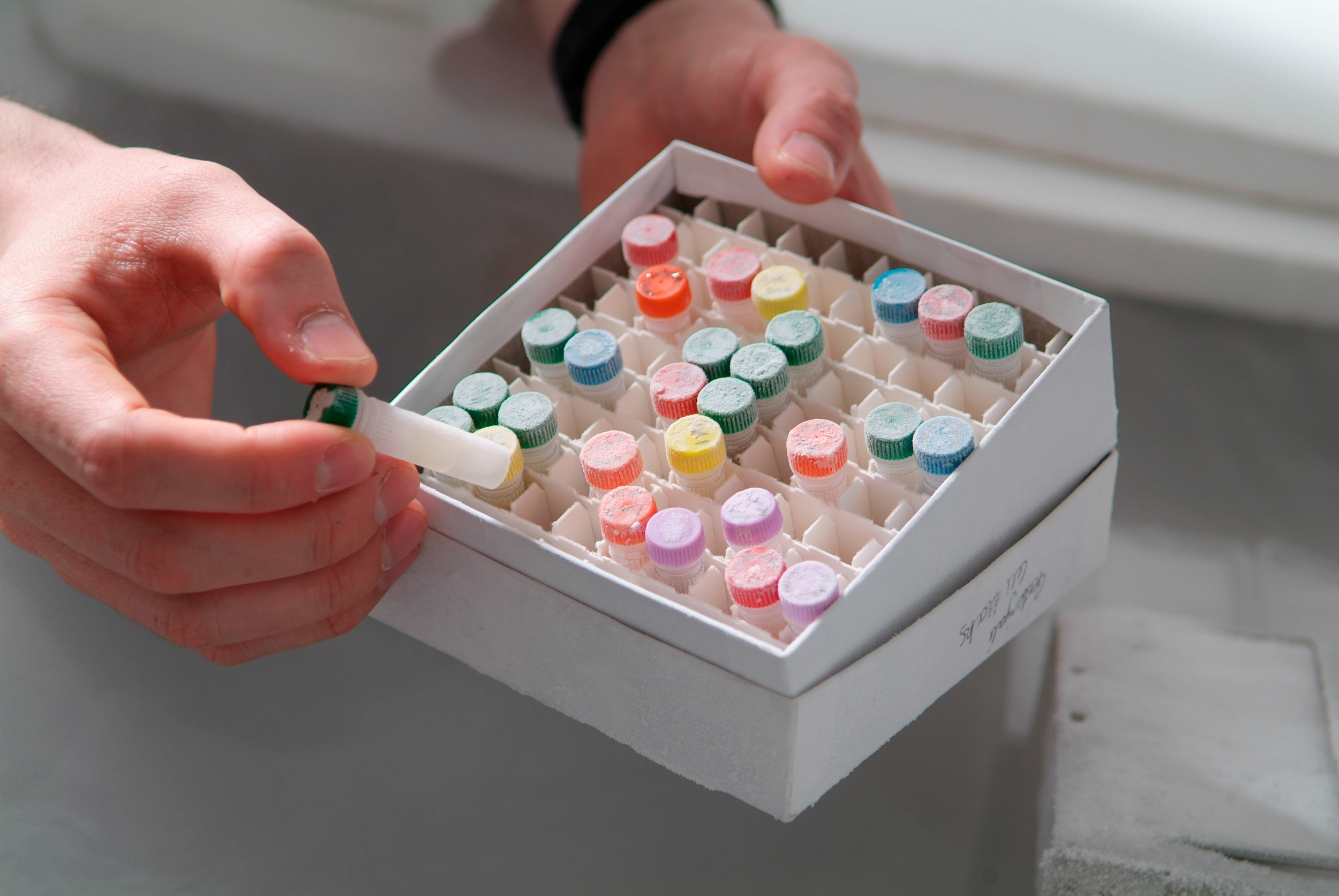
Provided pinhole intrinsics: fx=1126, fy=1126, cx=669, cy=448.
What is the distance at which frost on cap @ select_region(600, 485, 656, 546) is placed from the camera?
0.54m

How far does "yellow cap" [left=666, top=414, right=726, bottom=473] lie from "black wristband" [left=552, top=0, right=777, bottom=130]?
582 mm

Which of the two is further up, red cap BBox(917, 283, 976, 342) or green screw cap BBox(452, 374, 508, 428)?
red cap BBox(917, 283, 976, 342)

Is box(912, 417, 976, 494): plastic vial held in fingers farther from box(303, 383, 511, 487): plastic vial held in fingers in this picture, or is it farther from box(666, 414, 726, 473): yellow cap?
box(303, 383, 511, 487): plastic vial held in fingers

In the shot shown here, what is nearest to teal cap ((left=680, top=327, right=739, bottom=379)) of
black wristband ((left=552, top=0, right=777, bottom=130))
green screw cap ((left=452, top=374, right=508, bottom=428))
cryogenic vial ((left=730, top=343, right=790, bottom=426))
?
cryogenic vial ((left=730, top=343, right=790, bottom=426))

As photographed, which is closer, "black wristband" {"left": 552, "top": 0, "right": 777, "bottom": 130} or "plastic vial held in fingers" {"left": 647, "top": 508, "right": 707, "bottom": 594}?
"plastic vial held in fingers" {"left": 647, "top": 508, "right": 707, "bottom": 594}

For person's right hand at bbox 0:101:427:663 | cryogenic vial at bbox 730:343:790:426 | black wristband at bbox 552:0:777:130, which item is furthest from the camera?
black wristband at bbox 552:0:777:130

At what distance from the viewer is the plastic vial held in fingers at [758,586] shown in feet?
1.69

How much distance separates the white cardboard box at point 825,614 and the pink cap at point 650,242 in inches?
0.9

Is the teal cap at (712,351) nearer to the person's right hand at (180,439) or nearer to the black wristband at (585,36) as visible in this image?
the person's right hand at (180,439)

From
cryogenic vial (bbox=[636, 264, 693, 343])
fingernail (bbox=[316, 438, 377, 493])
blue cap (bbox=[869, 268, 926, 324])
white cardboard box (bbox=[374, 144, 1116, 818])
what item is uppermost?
fingernail (bbox=[316, 438, 377, 493])

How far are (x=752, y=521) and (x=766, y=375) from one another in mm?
98

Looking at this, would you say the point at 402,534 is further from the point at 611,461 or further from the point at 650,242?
the point at 650,242

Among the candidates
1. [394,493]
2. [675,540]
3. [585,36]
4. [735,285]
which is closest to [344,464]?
[394,493]

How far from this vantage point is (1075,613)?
2.56ft
